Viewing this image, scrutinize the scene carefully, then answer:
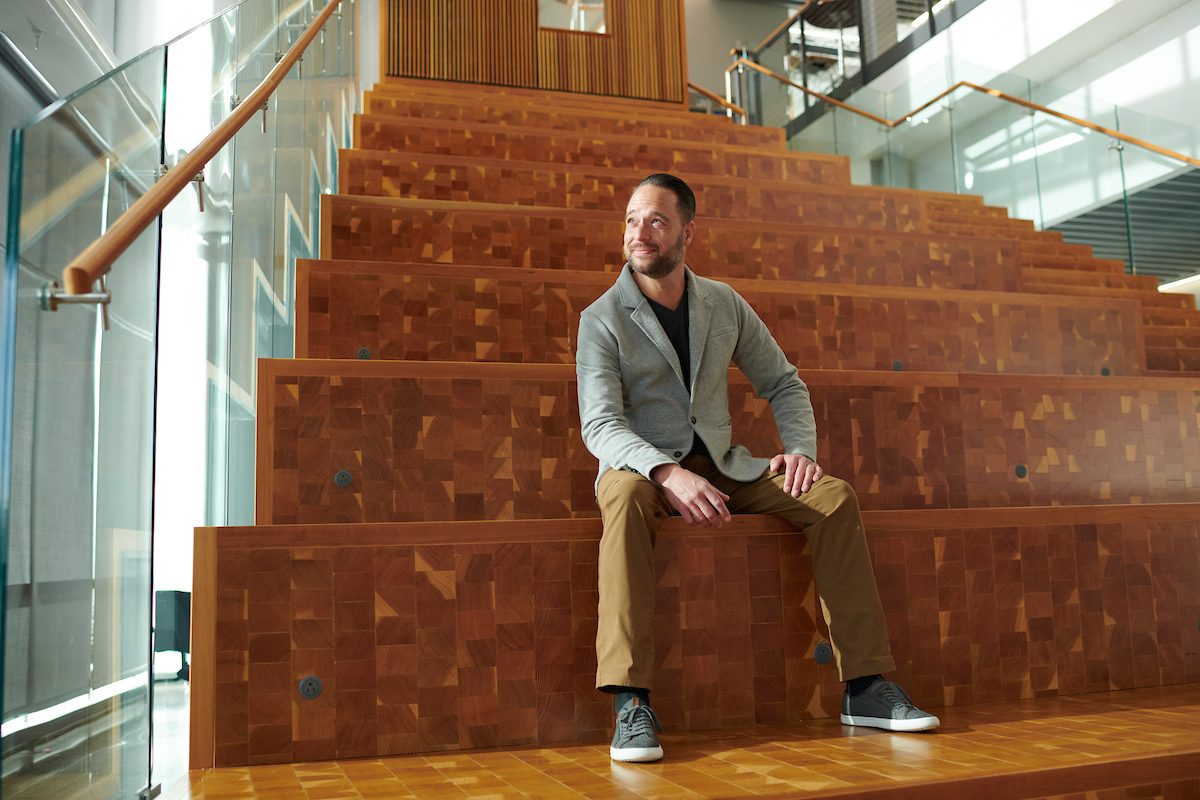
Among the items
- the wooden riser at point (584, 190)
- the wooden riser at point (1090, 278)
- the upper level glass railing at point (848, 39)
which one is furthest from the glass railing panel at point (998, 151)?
the upper level glass railing at point (848, 39)

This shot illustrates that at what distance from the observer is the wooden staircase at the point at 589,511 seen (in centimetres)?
148

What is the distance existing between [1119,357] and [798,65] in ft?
20.0

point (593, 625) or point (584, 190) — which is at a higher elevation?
point (584, 190)

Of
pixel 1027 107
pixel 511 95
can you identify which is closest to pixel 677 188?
pixel 511 95

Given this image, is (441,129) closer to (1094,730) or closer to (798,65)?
(1094,730)

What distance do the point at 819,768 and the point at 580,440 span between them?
0.72 m

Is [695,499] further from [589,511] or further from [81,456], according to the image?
[81,456]

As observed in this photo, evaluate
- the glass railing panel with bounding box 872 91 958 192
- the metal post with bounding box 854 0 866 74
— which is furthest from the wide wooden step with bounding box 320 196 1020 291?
the metal post with bounding box 854 0 866 74

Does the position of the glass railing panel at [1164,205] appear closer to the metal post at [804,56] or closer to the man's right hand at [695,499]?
the man's right hand at [695,499]

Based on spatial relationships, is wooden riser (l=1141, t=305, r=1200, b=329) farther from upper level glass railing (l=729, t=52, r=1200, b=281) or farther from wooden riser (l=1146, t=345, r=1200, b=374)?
upper level glass railing (l=729, t=52, r=1200, b=281)

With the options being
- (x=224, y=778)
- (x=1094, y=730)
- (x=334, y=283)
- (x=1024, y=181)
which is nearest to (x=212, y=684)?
(x=224, y=778)

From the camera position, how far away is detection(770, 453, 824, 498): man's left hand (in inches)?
63.8

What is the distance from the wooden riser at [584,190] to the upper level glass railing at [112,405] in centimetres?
97

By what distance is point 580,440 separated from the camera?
1.82 m
